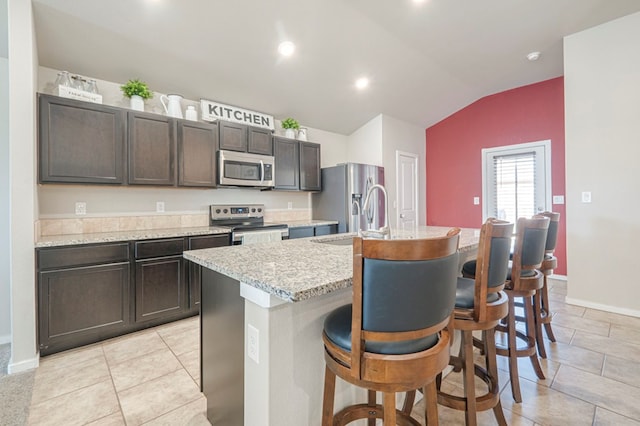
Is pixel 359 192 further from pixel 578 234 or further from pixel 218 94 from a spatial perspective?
pixel 578 234

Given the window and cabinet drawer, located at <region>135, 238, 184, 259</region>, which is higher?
the window

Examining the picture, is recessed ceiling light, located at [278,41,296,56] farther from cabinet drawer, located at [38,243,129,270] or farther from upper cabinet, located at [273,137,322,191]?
cabinet drawer, located at [38,243,129,270]

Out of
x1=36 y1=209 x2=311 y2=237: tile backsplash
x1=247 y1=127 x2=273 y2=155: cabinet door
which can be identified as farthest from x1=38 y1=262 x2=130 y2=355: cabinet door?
x1=247 y1=127 x2=273 y2=155: cabinet door

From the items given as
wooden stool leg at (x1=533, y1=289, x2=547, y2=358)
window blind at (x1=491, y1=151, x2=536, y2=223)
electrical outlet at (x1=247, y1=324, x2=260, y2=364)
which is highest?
window blind at (x1=491, y1=151, x2=536, y2=223)

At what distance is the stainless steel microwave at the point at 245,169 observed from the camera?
3416 millimetres

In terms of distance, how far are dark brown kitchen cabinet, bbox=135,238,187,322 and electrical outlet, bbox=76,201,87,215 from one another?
0.78 metres

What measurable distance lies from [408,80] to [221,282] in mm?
4032

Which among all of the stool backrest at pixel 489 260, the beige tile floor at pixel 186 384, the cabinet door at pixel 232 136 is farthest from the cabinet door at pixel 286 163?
the stool backrest at pixel 489 260

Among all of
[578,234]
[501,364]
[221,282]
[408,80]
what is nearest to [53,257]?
[221,282]

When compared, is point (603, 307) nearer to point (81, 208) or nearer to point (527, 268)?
point (527, 268)

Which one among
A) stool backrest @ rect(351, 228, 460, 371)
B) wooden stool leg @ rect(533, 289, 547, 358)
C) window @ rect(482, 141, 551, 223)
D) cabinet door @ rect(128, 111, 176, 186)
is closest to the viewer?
stool backrest @ rect(351, 228, 460, 371)

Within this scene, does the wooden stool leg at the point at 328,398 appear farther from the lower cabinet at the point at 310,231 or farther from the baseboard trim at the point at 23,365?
the lower cabinet at the point at 310,231

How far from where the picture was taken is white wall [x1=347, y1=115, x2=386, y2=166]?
16.3ft

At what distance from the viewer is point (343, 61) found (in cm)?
358
